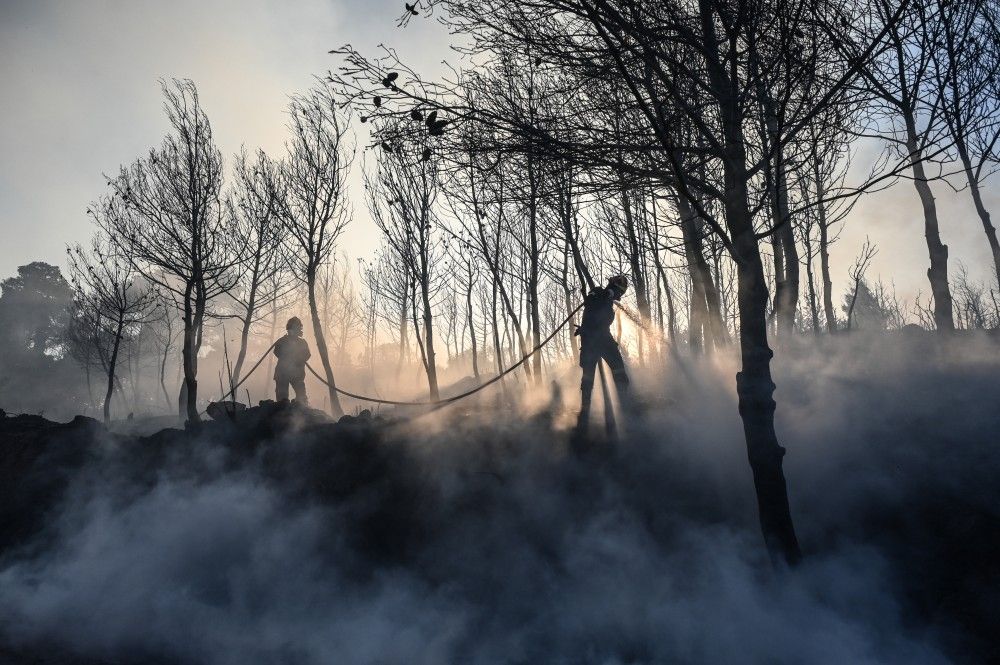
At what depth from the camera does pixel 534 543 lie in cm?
553

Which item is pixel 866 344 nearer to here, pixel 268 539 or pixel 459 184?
pixel 459 184

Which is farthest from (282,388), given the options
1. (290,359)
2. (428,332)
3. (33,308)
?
(33,308)

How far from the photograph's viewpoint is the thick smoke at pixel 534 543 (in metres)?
4.26

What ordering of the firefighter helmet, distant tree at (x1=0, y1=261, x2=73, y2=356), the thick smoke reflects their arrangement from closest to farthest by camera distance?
the thick smoke, the firefighter helmet, distant tree at (x1=0, y1=261, x2=73, y2=356)

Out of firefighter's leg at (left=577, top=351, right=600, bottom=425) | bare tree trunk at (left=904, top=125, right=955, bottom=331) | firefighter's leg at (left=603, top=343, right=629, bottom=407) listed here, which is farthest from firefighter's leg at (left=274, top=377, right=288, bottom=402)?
bare tree trunk at (left=904, top=125, right=955, bottom=331)

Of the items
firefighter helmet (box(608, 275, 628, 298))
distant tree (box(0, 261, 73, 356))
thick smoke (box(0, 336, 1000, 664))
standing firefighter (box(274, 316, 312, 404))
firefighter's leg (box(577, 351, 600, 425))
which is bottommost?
thick smoke (box(0, 336, 1000, 664))

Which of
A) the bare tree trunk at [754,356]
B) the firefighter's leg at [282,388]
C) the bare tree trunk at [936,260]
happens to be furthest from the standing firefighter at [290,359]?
the bare tree trunk at [936,260]

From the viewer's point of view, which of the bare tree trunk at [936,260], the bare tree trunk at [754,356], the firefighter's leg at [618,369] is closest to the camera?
the bare tree trunk at [754,356]

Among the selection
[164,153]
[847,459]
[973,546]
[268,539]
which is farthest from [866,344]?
[164,153]

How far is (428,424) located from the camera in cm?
782

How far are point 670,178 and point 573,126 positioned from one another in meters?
0.86

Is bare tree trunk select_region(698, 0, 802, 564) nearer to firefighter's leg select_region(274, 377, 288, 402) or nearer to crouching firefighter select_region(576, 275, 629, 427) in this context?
crouching firefighter select_region(576, 275, 629, 427)

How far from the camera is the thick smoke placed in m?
4.26

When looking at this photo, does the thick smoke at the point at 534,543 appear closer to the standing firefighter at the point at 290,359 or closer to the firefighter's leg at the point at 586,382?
the firefighter's leg at the point at 586,382
